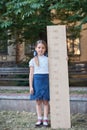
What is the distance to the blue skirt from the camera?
7.02 meters

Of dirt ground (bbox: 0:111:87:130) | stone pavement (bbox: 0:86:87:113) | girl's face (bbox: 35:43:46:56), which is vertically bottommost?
dirt ground (bbox: 0:111:87:130)

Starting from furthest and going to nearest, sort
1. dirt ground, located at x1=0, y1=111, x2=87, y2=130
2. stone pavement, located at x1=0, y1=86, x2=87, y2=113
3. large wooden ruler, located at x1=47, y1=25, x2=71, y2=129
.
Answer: stone pavement, located at x1=0, y1=86, x2=87, y2=113, dirt ground, located at x1=0, y1=111, x2=87, y2=130, large wooden ruler, located at x1=47, y1=25, x2=71, y2=129

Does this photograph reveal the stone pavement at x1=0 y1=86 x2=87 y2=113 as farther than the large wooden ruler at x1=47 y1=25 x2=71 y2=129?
Yes

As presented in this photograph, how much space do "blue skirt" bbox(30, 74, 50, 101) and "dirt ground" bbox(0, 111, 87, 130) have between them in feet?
1.96

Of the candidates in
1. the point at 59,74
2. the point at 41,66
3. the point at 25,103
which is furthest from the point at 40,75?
the point at 25,103

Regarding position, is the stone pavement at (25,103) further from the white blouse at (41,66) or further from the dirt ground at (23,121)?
the white blouse at (41,66)

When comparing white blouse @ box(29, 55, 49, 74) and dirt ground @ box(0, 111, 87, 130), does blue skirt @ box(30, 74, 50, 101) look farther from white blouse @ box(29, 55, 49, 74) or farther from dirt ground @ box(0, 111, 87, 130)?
dirt ground @ box(0, 111, 87, 130)

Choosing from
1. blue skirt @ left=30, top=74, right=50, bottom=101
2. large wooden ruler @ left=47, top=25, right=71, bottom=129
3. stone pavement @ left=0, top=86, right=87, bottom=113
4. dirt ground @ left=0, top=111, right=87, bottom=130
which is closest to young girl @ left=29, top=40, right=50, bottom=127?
blue skirt @ left=30, top=74, right=50, bottom=101

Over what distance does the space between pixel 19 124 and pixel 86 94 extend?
240 cm

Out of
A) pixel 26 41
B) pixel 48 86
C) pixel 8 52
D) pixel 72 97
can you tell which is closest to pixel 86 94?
pixel 72 97

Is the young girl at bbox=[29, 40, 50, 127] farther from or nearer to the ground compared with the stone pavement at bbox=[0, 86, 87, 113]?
farther from the ground

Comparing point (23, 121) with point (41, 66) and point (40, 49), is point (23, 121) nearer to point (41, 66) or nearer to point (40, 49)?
point (41, 66)

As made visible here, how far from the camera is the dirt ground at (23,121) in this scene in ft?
23.4

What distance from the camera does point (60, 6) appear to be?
27.1 feet
